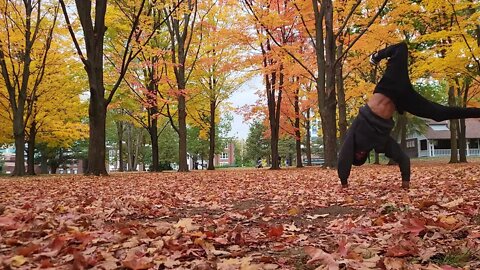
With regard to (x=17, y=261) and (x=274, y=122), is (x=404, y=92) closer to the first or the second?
(x=17, y=261)

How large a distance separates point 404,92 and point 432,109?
1.21ft

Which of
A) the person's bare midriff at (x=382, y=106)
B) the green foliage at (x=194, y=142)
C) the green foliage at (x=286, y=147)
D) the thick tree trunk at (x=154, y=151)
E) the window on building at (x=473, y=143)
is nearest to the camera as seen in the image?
the person's bare midriff at (x=382, y=106)

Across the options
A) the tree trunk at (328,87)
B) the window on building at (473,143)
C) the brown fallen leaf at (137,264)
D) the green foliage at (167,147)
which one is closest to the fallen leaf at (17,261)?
the brown fallen leaf at (137,264)

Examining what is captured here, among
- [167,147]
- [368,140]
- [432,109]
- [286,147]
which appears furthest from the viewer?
[286,147]

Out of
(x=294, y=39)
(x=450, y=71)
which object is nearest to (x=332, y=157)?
(x=450, y=71)

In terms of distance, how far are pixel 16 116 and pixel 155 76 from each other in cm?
752

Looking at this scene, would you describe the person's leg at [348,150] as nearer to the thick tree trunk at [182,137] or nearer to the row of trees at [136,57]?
the row of trees at [136,57]

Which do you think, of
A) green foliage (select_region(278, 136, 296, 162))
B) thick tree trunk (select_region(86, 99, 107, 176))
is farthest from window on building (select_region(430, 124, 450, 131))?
thick tree trunk (select_region(86, 99, 107, 176))

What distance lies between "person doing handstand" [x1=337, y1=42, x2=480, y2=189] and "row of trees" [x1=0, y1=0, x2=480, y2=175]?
8.23 meters

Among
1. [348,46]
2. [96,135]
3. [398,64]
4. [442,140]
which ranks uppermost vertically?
[348,46]

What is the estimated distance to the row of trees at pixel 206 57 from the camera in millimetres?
13984

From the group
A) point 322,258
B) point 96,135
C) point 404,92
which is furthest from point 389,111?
point 96,135

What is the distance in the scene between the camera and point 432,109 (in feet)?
16.1

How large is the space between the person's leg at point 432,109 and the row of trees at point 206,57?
860 centimetres
